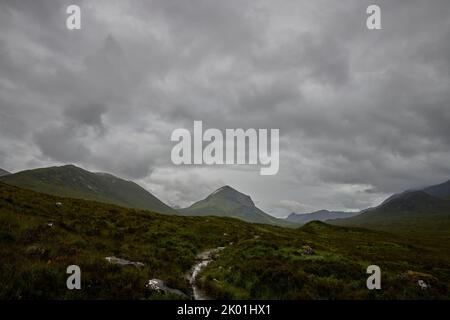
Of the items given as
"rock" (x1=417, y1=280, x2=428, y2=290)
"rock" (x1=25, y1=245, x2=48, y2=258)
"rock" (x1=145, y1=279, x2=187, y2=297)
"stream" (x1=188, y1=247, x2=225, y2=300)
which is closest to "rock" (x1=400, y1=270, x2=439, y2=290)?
"rock" (x1=417, y1=280, x2=428, y2=290)

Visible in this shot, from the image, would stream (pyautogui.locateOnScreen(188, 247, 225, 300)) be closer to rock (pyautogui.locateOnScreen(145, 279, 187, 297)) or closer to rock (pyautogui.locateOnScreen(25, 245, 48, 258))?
rock (pyautogui.locateOnScreen(145, 279, 187, 297))

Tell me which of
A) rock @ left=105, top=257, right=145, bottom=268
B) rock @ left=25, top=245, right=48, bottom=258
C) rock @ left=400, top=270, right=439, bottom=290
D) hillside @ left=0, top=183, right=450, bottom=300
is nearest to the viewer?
hillside @ left=0, top=183, right=450, bottom=300

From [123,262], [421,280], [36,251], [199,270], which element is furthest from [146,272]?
[421,280]

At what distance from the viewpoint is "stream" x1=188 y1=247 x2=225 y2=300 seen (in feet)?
41.9

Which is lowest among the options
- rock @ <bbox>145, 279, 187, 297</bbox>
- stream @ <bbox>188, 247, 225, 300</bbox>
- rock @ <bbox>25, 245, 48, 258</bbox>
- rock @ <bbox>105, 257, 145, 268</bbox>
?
stream @ <bbox>188, 247, 225, 300</bbox>

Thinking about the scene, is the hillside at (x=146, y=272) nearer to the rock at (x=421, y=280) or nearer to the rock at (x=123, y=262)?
the rock at (x=421, y=280)

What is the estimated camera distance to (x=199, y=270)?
60.3ft

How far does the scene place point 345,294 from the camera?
40.9 feet

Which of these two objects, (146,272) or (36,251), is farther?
(146,272)

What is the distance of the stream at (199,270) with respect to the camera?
12784 mm

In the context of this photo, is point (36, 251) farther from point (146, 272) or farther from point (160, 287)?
point (160, 287)

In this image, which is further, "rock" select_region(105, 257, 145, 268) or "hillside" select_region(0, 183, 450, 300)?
"rock" select_region(105, 257, 145, 268)
